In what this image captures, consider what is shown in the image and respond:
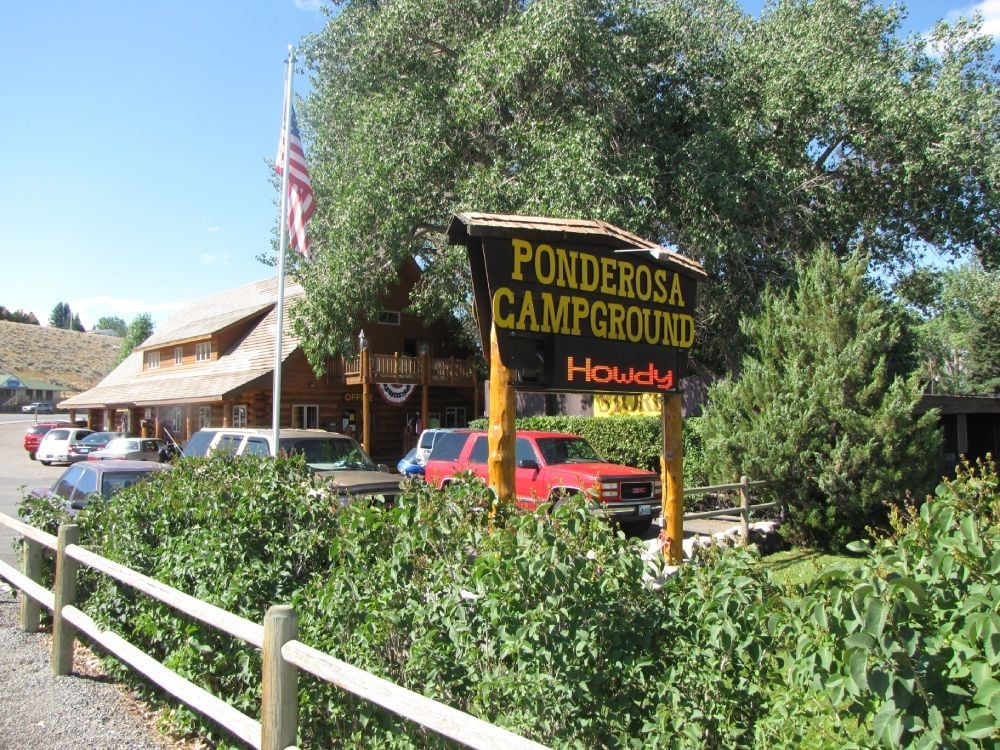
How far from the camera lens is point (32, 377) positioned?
3561 inches

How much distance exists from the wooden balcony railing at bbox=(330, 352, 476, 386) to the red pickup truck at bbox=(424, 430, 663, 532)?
513 inches

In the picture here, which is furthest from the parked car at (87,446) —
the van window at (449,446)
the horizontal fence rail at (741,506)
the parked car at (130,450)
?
the horizontal fence rail at (741,506)

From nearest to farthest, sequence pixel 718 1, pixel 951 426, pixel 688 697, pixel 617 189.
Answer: pixel 688 697 < pixel 617 189 < pixel 951 426 < pixel 718 1

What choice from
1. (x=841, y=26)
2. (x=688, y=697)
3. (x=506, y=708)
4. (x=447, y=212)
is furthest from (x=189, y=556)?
(x=841, y=26)

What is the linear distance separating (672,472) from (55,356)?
109 m

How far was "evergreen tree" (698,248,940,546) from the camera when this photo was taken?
1148 centimetres

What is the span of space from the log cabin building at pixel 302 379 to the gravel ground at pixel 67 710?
20332 millimetres

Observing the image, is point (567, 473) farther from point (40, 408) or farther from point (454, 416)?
point (40, 408)

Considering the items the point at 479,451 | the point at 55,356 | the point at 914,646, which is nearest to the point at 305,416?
the point at 479,451

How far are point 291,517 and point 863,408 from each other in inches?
384

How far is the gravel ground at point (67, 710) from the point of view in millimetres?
4801

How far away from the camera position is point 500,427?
19.7ft

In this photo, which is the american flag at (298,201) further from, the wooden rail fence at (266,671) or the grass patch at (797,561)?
the grass patch at (797,561)

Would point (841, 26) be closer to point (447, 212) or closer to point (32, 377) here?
point (447, 212)
